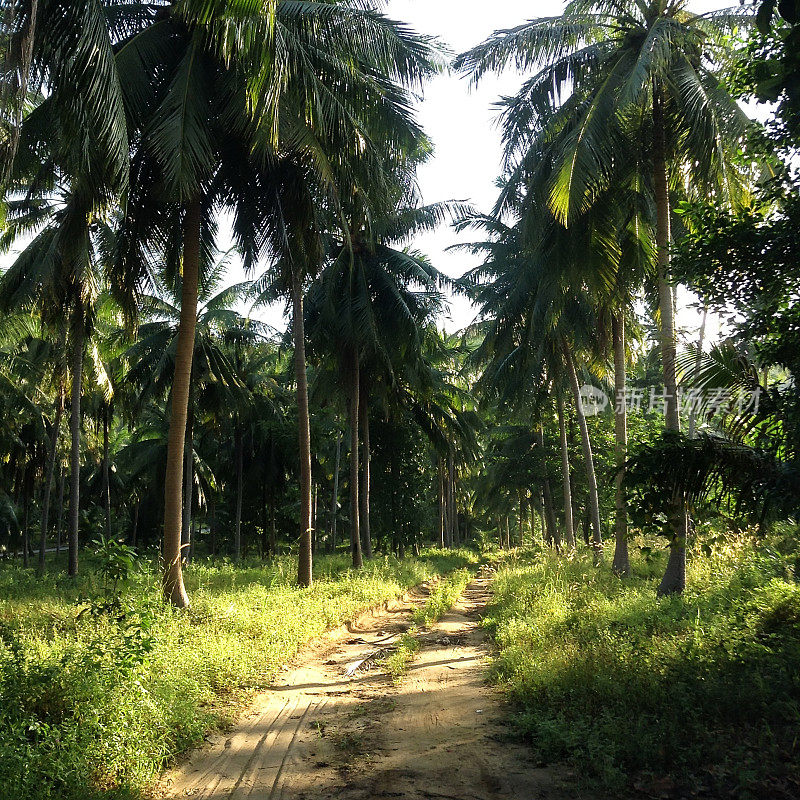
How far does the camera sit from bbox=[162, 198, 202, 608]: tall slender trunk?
945 centimetres

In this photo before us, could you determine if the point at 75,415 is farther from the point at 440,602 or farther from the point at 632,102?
the point at 632,102

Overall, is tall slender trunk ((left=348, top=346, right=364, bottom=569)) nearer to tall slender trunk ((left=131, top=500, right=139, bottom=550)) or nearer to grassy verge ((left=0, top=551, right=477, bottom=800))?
grassy verge ((left=0, top=551, right=477, bottom=800))

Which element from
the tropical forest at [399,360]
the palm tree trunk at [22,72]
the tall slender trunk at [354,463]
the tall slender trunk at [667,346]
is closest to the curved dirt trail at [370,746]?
the tropical forest at [399,360]

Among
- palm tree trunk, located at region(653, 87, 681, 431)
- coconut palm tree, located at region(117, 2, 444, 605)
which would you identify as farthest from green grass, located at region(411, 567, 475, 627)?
palm tree trunk, located at region(653, 87, 681, 431)

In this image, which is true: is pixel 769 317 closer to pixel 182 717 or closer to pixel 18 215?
pixel 182 717

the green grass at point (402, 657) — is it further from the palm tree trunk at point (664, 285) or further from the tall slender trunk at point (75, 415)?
the tall slender trunk at point (75, 415)

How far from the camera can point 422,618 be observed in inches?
489

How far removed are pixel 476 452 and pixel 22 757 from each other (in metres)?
26.1

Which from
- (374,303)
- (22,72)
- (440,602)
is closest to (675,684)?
(22,72)

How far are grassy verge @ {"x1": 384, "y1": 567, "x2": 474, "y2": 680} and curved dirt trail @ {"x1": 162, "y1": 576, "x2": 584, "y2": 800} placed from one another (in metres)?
0.17

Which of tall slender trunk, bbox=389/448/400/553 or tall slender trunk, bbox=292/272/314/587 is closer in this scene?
tall slender trunk, bbox=292/272/314/587

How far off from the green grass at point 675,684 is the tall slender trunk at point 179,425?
489 cm

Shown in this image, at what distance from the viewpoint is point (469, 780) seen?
4.69 metres

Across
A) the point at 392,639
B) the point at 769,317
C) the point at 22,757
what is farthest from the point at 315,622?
the point at 769,317
